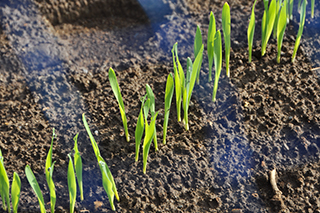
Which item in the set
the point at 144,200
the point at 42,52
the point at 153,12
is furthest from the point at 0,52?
the point at 144,200

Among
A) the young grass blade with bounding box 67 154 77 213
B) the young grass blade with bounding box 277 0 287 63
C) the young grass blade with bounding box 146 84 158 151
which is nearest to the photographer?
the young grass blade with bounding box 67 154 77 213

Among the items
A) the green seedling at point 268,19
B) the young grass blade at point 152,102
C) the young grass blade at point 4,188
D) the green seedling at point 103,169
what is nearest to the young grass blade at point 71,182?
the green seedling at point 103,169

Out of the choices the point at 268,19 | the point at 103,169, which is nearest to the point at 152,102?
the point at 103,169

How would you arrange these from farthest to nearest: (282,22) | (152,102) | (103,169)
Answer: (282,22), (152,102), (103,169)

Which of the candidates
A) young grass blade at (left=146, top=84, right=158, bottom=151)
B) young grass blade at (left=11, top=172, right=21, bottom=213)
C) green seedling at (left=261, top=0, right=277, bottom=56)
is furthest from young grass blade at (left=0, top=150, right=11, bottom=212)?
green seedling at (left=261, top=0, right=277, bottom=56)

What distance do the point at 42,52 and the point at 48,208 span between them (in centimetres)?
100

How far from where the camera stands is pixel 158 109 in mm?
1669

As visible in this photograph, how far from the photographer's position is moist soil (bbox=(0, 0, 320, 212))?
1.36 metres

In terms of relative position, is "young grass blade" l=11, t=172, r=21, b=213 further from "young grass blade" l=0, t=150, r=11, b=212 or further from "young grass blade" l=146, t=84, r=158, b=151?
"young grass blade" l=146, t=84, r=158, b=151

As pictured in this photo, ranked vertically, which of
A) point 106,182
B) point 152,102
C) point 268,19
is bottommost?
point 106,182

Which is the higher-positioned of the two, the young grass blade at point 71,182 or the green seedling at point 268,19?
the green seedling at point 268,19

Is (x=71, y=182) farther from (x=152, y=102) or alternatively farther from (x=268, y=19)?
(x=268, y=19)

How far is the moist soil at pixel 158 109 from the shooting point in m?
1.36

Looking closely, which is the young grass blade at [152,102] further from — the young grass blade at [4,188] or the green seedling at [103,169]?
the young grass blade at [4,188]
